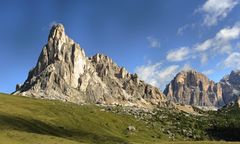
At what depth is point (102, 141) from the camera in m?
124

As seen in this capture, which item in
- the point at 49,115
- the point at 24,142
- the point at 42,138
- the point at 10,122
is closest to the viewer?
the point at 24,142

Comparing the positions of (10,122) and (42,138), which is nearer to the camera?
(42,138)

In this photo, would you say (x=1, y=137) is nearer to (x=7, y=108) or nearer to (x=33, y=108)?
(x=7, y=108)

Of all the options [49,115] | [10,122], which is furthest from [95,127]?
[10,122]

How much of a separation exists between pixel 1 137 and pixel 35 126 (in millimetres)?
45781

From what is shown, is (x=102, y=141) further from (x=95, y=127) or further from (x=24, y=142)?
(x=95, y=127)

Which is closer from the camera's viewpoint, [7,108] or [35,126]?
[35,126]

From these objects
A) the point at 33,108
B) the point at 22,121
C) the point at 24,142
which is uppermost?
the point at 33,108

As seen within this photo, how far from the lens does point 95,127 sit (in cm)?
19962

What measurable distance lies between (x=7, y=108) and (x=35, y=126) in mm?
37262

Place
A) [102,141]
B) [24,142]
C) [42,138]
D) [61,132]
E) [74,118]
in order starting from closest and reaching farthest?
[24,142] → [42,138] → [102,141] → [61,132] → [74,118]

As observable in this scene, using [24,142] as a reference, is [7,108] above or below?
above

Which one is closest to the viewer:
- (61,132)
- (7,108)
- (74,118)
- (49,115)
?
(61,132)

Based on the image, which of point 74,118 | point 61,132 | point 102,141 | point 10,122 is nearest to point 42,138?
point 10,122
